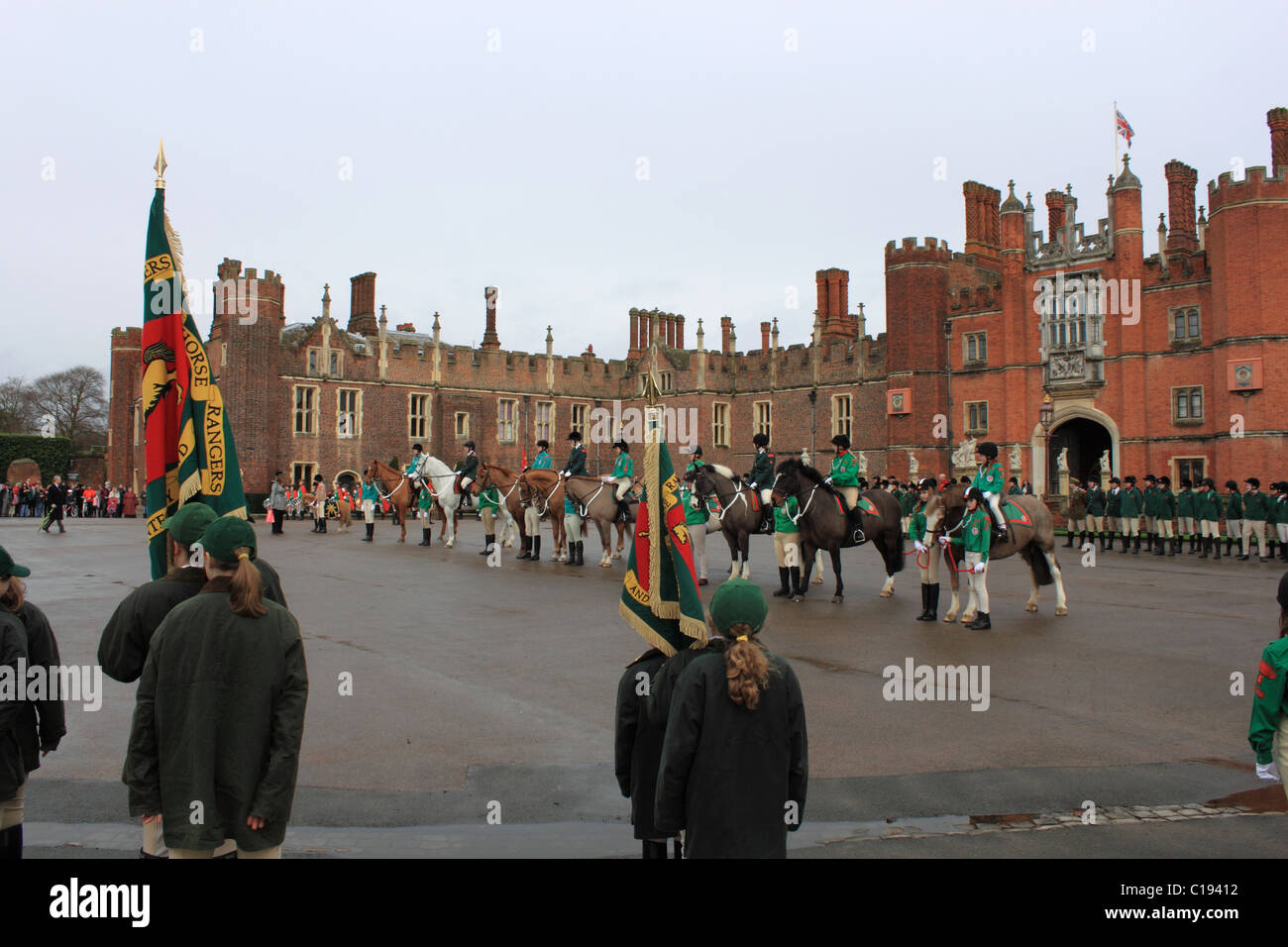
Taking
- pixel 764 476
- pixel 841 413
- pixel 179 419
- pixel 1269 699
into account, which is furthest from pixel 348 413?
pixel 1269 699

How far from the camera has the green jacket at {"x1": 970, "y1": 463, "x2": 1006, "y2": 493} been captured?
11891 millimetres

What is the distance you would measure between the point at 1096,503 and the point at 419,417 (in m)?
33.1

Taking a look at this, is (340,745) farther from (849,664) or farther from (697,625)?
(849,664)

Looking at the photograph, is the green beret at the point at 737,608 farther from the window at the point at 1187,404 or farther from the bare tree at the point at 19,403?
the bare tree at the point at 19,403

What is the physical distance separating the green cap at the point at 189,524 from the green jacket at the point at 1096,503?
2654 cm

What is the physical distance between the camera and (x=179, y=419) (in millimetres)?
5676

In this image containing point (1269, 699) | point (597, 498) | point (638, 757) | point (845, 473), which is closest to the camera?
point (638, 757)

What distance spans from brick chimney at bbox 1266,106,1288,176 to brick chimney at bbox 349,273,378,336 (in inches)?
1556

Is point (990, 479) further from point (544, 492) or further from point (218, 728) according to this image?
point (218, 728)

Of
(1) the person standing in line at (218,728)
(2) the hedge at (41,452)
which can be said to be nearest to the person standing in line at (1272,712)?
(1) the person standing in line at (218,728)

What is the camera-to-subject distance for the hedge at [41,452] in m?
45.0
